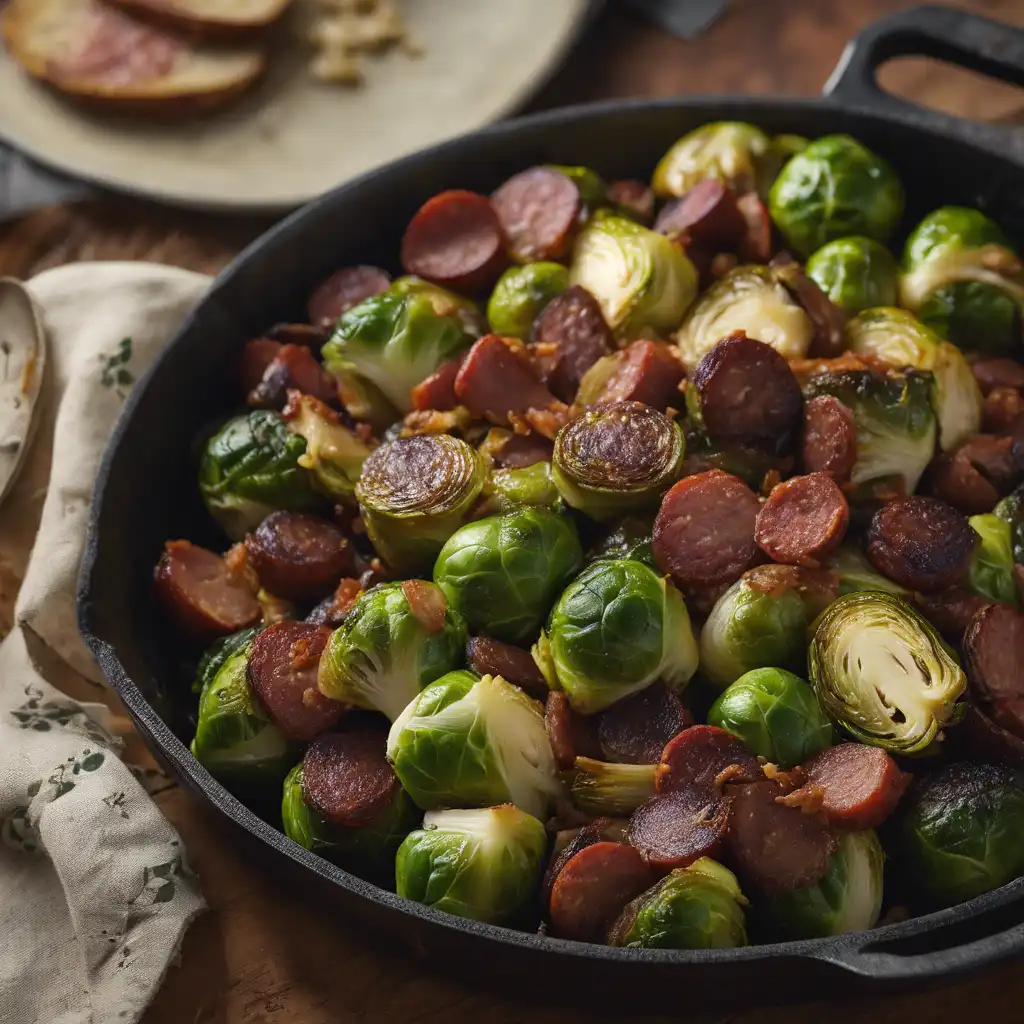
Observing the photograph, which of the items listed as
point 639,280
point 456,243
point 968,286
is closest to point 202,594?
point 456,243

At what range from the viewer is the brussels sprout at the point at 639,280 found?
9.34 feet

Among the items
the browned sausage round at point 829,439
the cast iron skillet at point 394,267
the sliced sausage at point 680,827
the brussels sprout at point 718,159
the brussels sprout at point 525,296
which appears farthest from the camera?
the brussels sprout at point 718,159

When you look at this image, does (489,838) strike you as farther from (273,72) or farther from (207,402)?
(273,72)

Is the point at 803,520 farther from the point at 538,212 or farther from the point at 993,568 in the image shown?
the point at 538,212

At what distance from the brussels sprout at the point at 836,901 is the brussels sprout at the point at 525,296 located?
1397 millimetres

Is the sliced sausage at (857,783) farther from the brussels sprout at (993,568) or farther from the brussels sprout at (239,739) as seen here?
the brussels sprout at (239,739)

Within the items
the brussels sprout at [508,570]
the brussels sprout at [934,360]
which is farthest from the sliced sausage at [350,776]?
the brussels sprout at [934,360]

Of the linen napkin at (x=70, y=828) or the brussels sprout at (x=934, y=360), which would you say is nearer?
the linen napkin at (x=70, y=828)

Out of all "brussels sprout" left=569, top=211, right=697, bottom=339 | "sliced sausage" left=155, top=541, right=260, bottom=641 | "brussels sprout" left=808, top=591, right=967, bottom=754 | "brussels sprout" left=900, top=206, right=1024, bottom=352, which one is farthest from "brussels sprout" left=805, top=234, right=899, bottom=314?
"sliced sausage" left=155, top=541, right=260, bottom=641

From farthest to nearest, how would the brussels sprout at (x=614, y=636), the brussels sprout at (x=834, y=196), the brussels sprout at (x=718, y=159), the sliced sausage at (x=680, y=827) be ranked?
1. the brussels sprout at (x=718, y=159)
2. the brussels sprout at (x=834, y=196)
3. the brussels sprout at (x=614, y=636)
4. the sliced sausage at (x=680, y=827)

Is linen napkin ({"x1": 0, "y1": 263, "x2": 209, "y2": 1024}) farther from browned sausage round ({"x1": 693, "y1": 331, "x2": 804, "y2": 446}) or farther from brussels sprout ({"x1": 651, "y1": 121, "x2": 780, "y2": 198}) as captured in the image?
brussels sprout ({"x1": 651, "y1": 121, "x2": 780, "y2": 198})

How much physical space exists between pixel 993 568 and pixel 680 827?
871mm

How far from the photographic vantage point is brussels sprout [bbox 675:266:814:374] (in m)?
2.72

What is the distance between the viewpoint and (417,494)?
2.54 meters
